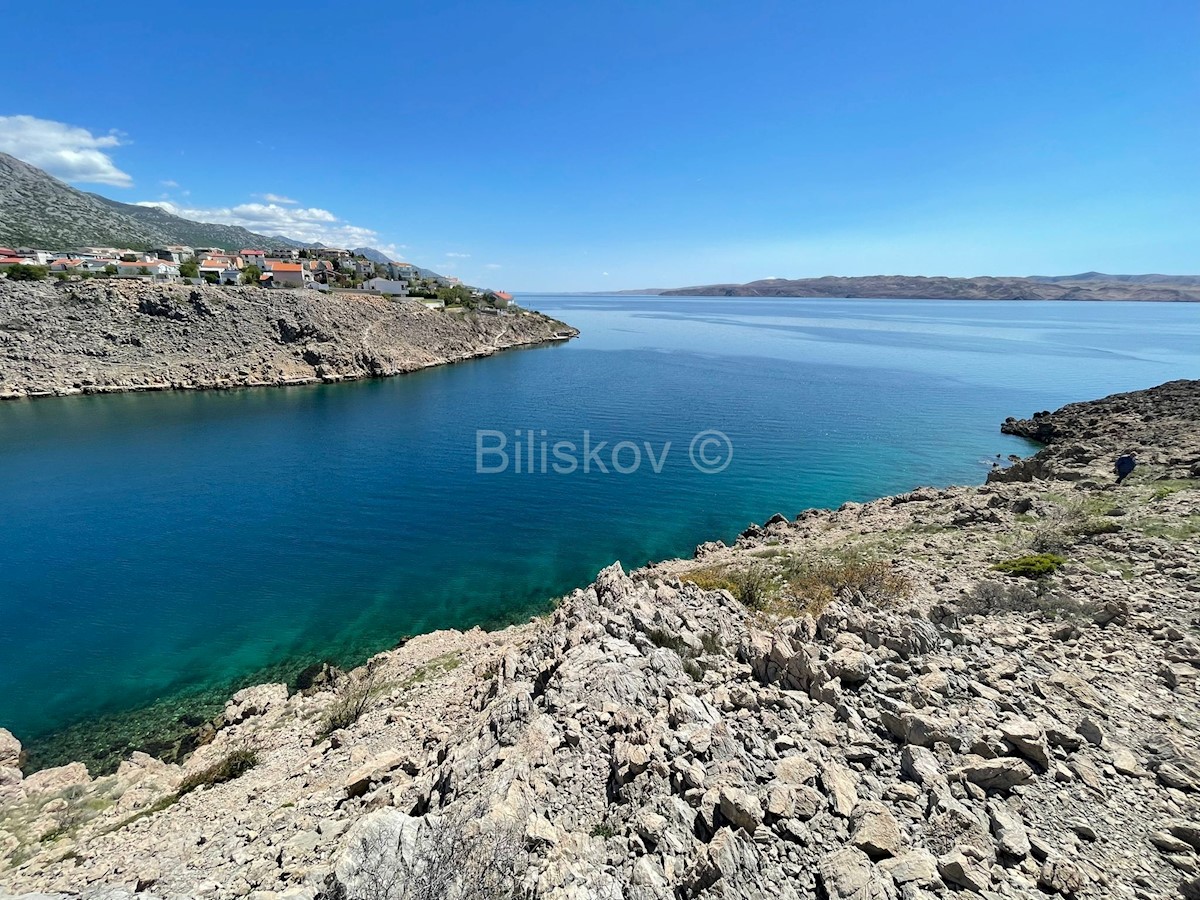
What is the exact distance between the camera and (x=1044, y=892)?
5762 millimetres

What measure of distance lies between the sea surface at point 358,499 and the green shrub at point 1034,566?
42.4 ft

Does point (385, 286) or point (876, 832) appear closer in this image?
point (876, 832)

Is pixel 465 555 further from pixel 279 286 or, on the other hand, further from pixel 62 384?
pixel 279 286

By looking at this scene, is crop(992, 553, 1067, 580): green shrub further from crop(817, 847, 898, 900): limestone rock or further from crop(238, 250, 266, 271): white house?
crop(238, 250, 266, 271): white house

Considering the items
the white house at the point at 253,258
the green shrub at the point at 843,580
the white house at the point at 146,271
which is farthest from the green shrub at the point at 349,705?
the white house at the point at 253,258

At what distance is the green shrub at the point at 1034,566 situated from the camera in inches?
617

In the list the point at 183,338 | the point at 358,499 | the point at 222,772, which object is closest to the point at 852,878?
the point at 222,772

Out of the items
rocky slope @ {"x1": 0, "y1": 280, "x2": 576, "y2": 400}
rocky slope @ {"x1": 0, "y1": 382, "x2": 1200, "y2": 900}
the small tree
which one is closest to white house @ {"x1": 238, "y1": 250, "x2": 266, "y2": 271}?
rocky slope @ {"x1": 0, "y1": 280, "x2": 576, "y2": 400}

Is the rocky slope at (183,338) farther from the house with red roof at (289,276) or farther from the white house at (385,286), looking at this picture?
the white house at (385,286)

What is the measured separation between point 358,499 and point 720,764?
29.0 m

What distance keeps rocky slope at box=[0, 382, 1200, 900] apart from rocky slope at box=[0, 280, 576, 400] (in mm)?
64191

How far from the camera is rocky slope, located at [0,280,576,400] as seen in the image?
5806 centimetres

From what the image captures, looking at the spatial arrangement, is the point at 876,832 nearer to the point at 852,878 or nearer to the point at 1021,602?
the point at 852,878

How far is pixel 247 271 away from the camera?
8750 centimetres
